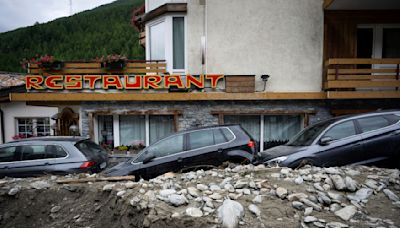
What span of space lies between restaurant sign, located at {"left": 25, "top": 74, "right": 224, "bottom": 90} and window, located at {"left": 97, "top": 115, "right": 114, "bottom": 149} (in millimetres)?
1487

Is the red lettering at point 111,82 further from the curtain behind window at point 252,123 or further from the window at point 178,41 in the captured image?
the curtain behind window at point 252,123

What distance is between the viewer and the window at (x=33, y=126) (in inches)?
574

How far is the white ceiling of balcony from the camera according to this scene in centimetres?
916

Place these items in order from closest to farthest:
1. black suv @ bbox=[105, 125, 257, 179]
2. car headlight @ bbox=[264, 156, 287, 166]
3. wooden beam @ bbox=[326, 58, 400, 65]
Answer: car headlight @ bbox=[264, 156, 287, 166] → black suv @ bbox=[105, 125, 257, 179] → wooden beam @ bbox=[326, 58, 400, 65]

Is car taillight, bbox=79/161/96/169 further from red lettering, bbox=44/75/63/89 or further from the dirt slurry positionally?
red lettering, bbox=44/75/63/89

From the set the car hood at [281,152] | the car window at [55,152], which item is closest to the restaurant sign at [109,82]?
the car window at [55,152]

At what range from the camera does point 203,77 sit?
31.4 feet

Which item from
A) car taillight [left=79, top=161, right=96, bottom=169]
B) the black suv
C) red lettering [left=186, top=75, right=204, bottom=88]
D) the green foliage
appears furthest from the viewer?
the green foliage

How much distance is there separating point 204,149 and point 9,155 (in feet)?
17.9

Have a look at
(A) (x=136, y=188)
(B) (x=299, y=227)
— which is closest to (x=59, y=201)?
(A) (x=136, y=188)

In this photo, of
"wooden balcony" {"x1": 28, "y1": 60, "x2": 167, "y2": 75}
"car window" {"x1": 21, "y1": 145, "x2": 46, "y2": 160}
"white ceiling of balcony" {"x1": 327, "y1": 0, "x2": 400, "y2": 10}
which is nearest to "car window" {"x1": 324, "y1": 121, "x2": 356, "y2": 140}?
"white ceiling of balcony" {"x1": 327, "y1": 0, "x2": 400, "y2": 10}

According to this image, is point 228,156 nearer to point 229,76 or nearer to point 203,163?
point 203,163

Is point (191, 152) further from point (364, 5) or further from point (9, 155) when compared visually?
point (364, 5)

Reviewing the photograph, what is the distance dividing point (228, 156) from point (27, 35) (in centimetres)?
4384
